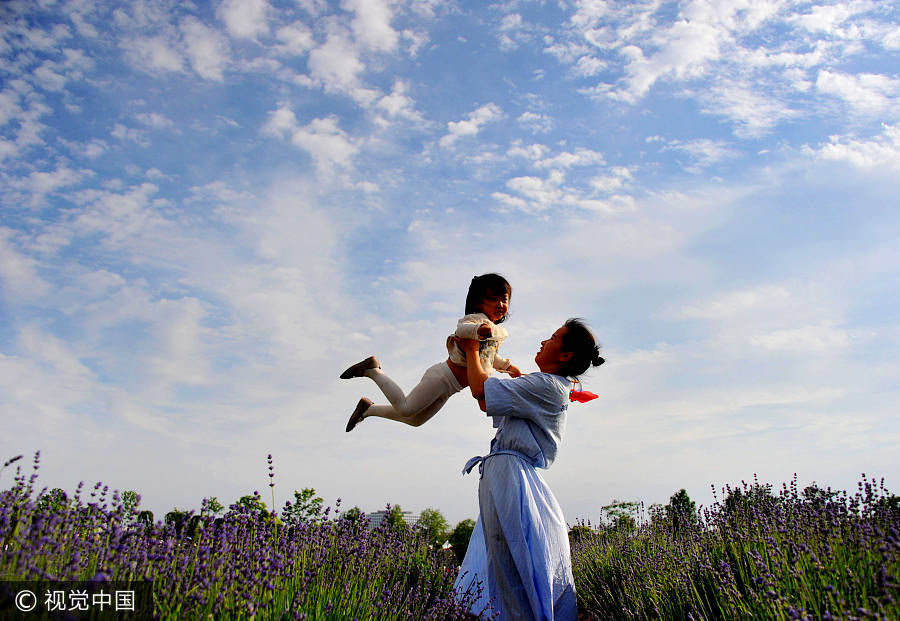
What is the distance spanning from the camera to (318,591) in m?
2.73

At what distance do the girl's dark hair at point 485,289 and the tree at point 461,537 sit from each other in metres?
6.09

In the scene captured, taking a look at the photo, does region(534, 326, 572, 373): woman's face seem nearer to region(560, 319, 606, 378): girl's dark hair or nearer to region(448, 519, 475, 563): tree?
region(560, 319, 606, 378): girl's dark hair

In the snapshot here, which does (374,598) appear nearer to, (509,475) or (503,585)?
(503,585)

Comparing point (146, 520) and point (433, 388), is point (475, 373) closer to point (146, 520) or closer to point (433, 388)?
point (433, 388)

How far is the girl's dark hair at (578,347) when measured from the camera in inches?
142

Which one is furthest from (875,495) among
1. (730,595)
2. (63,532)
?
(63,532)

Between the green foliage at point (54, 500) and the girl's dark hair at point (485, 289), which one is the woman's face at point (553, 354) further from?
the green foliage at point (54, 500)

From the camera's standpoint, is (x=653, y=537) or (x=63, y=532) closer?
(x=63, y=532)

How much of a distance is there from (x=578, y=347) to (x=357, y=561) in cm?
173

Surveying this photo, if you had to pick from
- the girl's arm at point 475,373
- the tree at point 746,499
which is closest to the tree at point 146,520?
the girl's arm at point 475,373

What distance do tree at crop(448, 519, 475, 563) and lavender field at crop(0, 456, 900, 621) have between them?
499cm

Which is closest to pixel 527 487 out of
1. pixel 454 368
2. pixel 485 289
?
pixel 454 368

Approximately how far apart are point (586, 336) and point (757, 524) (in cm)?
145

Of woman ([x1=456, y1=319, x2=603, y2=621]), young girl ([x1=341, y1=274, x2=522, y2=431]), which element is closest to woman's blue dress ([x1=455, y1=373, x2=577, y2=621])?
woman ([x1=456, y1=319, x2=603, y2=621])
